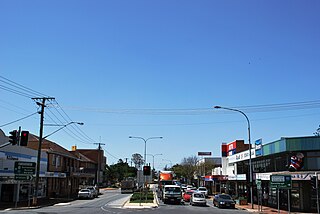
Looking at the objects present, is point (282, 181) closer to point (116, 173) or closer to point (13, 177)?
point (13, 177)

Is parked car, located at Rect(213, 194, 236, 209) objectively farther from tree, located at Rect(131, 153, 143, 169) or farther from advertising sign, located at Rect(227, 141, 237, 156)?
tree, located at Rect(131, 153, 143, 169)

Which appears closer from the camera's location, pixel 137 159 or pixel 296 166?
pixel 296 166

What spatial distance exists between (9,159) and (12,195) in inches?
213

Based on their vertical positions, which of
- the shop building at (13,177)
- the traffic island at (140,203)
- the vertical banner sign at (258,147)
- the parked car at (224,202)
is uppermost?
the vertical banner sign at (258,147)

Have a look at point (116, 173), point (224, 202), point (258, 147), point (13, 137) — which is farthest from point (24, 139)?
point (116, 173)

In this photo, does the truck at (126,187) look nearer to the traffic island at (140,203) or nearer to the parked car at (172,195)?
the traffic island at (140,203)

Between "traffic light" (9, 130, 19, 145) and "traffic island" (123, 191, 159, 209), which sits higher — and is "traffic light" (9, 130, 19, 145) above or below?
above

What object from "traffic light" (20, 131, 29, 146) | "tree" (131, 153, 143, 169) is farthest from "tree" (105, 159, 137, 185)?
"traffic light" (20, 131, 29, 146)

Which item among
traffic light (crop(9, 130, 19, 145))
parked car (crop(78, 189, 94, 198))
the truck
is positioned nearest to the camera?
traffic light (crop(9, 130, 19, 145))

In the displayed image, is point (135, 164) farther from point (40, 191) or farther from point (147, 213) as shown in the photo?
point (147, 213)

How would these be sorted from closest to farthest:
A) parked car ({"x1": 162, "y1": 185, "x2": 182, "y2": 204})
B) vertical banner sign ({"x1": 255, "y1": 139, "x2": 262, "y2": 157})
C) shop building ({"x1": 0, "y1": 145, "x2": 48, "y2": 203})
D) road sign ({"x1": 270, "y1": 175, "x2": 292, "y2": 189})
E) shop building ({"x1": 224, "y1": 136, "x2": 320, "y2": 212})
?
road sign ({"x1": 270, "y1": 175, "x2": 292, "y2": 189})
shop building ({"x1": 224, "y1": 136, "x2": 320, "y2": 212})
shop building ({"x1": 0, "y1": 145, "x2": 48, "y2": 203})
vertical banner sign ({"x1": 255, "y1": 139, "x2": 262, "y2": 157})
parked car ({"x1": 162, "y1": 185, "x2": 182, "y2": 204})

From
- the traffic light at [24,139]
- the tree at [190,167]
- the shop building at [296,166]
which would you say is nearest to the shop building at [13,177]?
the traffic light at [24,139]

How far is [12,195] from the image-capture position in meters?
40.9

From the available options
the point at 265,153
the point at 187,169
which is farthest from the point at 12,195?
the point at 187,169
